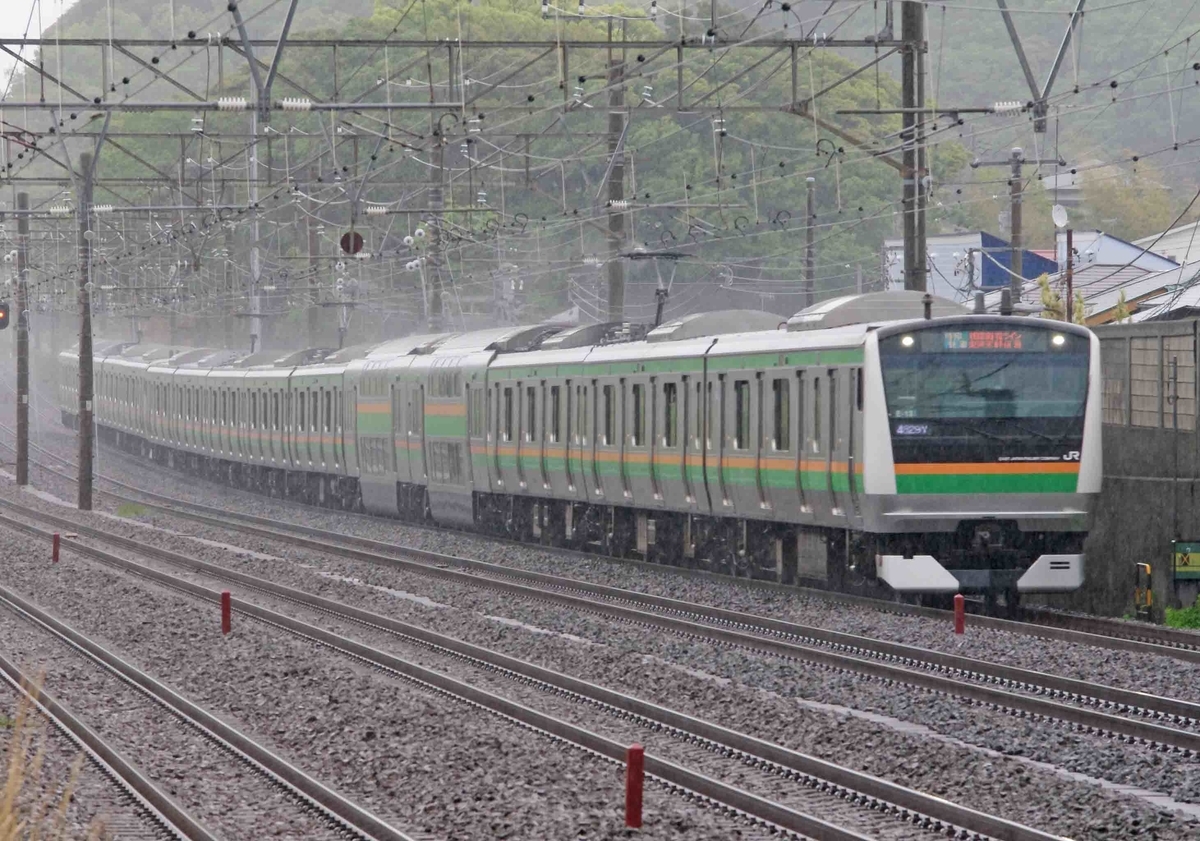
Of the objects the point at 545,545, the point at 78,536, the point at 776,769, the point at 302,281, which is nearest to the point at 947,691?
the point at 776,769

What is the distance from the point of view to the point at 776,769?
10891 millimetres

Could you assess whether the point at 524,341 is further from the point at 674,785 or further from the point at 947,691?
the point at 674,785

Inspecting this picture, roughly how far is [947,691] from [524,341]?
1694 cm

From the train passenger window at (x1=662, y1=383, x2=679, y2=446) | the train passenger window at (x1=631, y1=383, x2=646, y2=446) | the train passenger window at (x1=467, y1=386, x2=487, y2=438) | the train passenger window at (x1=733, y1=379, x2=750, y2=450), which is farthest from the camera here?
the train passenger window at (x1=467, y1=386, x2=487, y2=438)

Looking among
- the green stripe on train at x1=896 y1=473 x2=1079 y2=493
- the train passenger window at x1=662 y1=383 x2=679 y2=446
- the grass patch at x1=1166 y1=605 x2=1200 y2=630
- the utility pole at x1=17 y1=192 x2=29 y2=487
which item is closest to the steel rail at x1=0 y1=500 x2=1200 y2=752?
the green stripe on train at x1=896 y1=473 x2=1079 y2=493

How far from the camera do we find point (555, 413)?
26375 mm

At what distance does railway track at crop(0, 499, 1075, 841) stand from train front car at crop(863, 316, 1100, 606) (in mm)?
4102

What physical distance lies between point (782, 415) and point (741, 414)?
116 centimetres

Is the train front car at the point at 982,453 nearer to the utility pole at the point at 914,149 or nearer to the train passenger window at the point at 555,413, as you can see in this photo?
the utility pole at the point at 914,149

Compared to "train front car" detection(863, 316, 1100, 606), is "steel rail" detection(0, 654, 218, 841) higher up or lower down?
lower down

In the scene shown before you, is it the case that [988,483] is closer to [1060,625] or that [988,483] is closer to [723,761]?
[1060,625]

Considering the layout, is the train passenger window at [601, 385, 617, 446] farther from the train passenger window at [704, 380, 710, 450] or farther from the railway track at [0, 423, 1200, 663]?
the train passenger window at [704, 380, 710, 450]

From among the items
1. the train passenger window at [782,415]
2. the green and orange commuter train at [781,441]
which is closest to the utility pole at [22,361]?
the green and orange commuter train at [781,441]

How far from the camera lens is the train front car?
1739 centimetres
